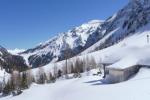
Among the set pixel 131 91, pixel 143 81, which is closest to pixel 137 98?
pixel 131 91

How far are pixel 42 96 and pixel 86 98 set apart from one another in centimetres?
1482

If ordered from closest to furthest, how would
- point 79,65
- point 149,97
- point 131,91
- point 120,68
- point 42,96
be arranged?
point 149,97 < point 131,91 < point 42,96 < point 120,68 < point 79,65

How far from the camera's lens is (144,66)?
6234 cm

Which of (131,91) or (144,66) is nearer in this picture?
(131,91)

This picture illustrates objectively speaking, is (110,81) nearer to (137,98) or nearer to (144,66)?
(144,66)

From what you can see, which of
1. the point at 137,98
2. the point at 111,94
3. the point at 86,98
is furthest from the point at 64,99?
the point at 137,98

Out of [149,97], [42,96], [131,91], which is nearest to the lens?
[149,97]

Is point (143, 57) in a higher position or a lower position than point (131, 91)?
higher

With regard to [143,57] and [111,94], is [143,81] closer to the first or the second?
[111,94]

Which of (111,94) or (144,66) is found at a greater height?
(144,66)

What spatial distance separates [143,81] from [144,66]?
35.8 ft

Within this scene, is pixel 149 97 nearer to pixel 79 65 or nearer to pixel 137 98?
pixel 137 98

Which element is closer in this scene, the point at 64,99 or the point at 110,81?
the point at 64,99

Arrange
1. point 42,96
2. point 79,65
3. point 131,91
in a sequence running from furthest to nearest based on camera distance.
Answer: point 79,65, point 42,96, point 131,91
